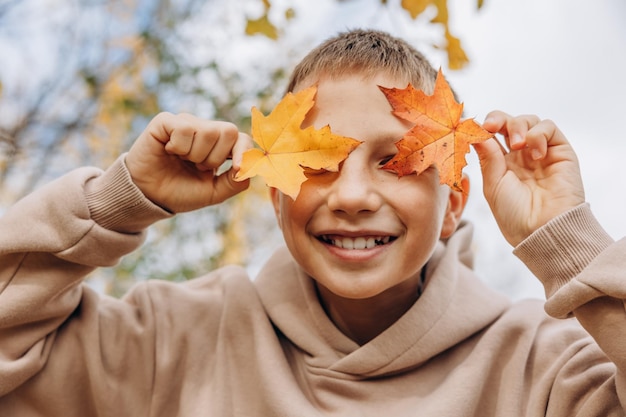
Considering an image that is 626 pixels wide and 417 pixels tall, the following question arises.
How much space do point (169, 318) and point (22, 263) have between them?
286 millimetres

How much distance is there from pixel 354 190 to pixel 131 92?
5.91 ft

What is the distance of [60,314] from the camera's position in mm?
1056

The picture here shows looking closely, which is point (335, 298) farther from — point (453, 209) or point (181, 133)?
point (181, 133)

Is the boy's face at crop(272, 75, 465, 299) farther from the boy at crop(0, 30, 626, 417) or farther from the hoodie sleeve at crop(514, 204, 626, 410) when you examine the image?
the hoodie sleeve at crop(514, 204, 626, 410)

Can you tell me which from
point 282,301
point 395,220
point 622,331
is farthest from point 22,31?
point 622,331

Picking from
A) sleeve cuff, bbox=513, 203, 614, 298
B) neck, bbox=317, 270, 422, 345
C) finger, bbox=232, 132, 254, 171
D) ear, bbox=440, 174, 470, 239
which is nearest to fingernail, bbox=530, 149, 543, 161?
sleeve cuff, bbox=513, 203, 614, 298

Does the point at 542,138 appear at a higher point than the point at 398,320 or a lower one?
higher

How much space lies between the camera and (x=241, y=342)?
115 centimetres

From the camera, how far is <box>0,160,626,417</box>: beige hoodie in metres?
0.99

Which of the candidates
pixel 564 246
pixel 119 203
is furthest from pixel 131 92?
pixel 564 246

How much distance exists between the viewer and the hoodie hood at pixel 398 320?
1076 mm

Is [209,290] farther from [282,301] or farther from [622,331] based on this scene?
[622,331]

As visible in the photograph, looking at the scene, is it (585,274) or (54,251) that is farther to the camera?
(54,251)

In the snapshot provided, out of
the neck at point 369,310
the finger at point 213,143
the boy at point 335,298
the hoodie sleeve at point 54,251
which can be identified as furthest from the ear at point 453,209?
the hoodie sleeve at point 54,251
